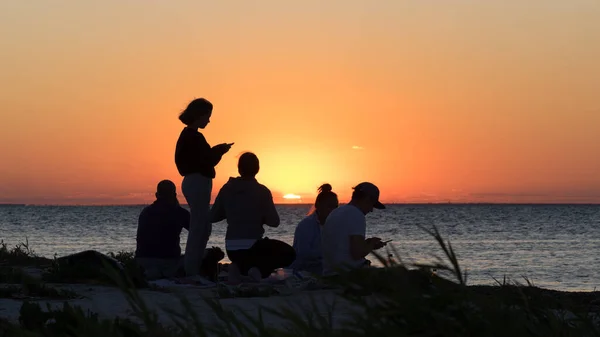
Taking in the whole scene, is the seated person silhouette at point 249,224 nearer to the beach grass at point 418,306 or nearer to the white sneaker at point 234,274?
the white sneaker at point 234,274

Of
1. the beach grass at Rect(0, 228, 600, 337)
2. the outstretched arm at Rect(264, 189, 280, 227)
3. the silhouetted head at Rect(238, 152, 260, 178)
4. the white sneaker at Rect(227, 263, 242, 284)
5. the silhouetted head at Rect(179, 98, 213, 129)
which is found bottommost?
the white sneaker at Rect(227, 263, 242, 284)

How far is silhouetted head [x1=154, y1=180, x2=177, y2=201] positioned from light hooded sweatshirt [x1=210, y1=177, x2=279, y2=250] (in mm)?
577

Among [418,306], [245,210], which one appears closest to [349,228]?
[245,210]

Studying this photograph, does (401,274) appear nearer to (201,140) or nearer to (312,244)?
(201,140)

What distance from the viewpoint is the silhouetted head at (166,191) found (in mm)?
10562

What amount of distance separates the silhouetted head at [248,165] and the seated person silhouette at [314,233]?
113 cm

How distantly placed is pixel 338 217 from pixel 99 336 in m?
5.44

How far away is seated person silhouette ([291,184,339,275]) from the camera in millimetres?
11156

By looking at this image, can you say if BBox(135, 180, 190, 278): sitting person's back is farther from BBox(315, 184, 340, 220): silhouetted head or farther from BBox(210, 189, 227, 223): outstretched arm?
BBox(315, 184, 340, 220): silhouetted head

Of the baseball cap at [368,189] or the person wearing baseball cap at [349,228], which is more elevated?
the baseball cap at [368,189]

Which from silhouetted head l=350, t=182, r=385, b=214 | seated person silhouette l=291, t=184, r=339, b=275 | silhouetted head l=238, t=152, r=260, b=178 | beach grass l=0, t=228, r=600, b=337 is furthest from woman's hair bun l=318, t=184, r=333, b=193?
beach grass l=0, t=228, r=600, b=337

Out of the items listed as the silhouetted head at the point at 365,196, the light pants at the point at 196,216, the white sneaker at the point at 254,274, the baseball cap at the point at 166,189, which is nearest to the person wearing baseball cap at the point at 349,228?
the silhouetted head at the point at 365,196

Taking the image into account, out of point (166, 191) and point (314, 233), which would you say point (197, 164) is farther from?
point (314, 233)

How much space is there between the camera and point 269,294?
835 centimetres
